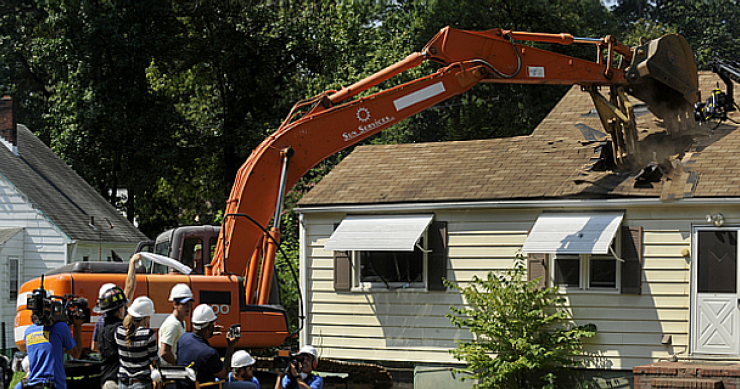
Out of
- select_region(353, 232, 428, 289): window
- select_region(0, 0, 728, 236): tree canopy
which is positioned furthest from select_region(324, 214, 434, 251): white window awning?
select_region(0, 0, 728, 236): tree canopy

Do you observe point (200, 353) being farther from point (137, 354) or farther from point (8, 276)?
point (8, 276)

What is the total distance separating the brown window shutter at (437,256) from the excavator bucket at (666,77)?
3.88 m

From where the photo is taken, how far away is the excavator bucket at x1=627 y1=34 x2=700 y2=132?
13.3 meters

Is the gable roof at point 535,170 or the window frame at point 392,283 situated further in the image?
the window frame at point 392,283

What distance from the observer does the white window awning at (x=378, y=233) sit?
14.1 m

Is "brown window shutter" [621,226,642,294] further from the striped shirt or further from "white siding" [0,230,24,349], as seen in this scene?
"white siding" [0,230,24,349]

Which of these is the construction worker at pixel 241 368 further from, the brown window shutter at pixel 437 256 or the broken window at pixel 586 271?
the broken window at pixel 586 271

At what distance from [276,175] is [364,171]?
4685mm

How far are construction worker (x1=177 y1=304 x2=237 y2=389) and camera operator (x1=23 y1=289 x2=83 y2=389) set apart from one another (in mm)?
1128

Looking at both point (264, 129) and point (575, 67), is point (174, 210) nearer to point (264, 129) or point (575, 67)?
point (264, 129)

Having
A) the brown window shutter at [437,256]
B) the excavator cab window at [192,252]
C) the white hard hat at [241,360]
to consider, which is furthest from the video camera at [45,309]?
the brown window shutter at [437,256]

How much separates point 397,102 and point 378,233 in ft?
8.67

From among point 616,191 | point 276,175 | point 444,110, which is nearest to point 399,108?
point 276,175

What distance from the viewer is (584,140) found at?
15.4 meters
